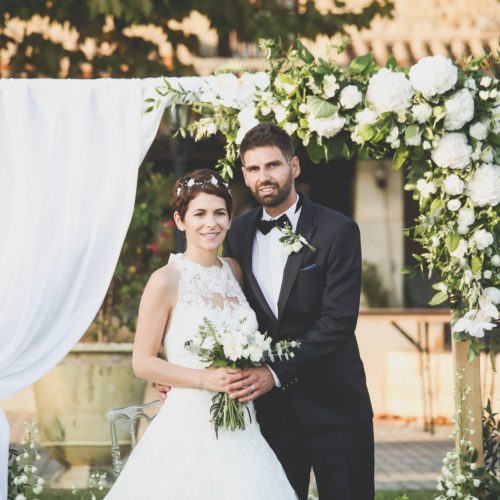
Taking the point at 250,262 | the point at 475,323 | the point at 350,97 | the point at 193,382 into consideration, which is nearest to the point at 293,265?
the point at 250,262

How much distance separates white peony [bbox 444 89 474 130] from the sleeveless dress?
130cm

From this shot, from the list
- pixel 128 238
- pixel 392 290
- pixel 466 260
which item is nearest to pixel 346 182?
pixel 392 290

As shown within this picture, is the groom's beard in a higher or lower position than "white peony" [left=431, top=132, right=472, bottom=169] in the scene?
lower

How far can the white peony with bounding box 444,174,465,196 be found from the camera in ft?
15.8

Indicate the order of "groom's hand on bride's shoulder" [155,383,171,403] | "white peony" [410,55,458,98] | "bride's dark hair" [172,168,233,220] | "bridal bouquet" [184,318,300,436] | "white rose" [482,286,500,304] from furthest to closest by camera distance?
1. "white rose" [482,286,500,304]
2. "white peony" [410,55,458,98]
3. "groom's hand on bride's shoulder" [155,383,171,403]
4. "bride's dark hair" [172,168,233,220]
5. "bridal bouquet" [184,318,300,436]

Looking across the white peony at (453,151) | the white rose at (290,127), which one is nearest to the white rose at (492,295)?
the white peony at (453,151)

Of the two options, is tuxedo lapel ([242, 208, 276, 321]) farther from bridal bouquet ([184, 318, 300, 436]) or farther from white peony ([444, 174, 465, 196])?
white peony ([444, 174, 465, 196])

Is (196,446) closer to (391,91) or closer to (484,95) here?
(391,91)

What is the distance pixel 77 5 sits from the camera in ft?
26.3

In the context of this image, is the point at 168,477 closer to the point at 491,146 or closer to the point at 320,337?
the point at 320,337

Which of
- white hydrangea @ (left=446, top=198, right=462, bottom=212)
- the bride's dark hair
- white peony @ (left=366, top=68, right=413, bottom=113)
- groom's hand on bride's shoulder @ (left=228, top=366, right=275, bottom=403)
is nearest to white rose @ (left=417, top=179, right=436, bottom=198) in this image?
white hydrangea @ (left=446, top=198, right=462, bottom=212)

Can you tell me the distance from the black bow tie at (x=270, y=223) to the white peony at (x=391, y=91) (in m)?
0.72

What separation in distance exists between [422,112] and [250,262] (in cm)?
105

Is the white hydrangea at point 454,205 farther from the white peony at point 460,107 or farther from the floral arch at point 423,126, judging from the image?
the white peony at point 460,107
